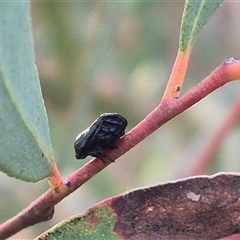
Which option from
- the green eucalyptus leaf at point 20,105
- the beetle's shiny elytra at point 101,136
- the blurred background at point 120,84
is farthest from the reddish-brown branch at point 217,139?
the green eucalyptus leaf at point 20,105

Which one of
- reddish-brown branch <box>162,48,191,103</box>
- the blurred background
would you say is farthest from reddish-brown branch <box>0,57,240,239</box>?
the blurred background

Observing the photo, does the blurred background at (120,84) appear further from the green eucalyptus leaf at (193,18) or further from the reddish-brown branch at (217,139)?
the green eucalyptus leaf at (193,18)

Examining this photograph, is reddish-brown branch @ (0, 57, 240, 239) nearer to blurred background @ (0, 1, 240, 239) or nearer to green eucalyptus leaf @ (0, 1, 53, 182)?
green eucalyptus leaf @ (0, 1, 53, 182)

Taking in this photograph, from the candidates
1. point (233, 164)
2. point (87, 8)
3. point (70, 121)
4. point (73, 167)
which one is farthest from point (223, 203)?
point (87, 8)

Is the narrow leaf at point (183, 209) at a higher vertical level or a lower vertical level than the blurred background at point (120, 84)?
lower

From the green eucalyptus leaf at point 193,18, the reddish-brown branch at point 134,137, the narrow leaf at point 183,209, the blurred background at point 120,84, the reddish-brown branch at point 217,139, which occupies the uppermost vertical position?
the blurred background at point 120,84

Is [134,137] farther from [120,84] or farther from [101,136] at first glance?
[120,84]

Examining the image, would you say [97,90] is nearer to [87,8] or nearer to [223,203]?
[87,8]

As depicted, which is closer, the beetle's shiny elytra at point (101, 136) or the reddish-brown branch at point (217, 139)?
the beetle's shiny elytra at point (101, 136)
